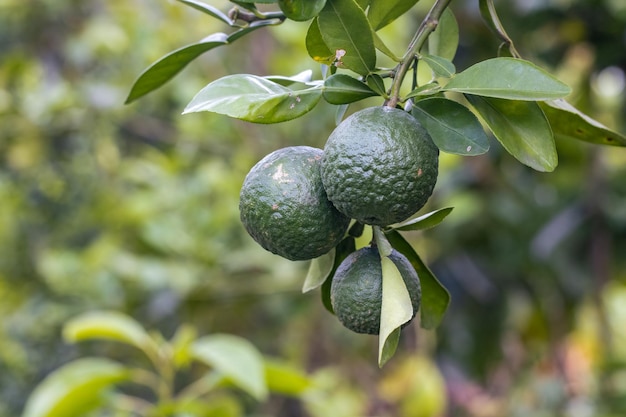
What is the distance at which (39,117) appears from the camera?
225cm

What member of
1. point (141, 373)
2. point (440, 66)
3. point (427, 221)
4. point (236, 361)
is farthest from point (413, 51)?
point (141, 373)

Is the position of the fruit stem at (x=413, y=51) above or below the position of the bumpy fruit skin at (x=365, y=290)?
above

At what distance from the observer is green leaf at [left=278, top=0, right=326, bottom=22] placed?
0.50 meters

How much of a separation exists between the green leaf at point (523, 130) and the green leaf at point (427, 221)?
0.22 feet

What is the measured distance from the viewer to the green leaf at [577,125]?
598 mm

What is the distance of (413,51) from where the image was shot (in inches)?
21.0

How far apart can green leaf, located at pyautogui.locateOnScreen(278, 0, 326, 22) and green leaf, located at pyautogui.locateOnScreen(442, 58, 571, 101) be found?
0.36 feet

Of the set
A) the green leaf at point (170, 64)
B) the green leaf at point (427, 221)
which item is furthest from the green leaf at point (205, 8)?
the green leaf at point (427, 221)

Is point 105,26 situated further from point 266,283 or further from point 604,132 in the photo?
point 604,132

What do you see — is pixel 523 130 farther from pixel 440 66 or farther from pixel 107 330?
pixel 107 330

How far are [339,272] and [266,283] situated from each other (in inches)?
59.2

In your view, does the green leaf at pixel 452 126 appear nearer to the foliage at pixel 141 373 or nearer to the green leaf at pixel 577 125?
the green leaf at pixel 577 125

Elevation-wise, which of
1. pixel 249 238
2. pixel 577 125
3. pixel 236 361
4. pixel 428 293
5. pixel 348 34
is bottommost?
pixel 249 238

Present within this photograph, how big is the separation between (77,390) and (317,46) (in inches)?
33.7
